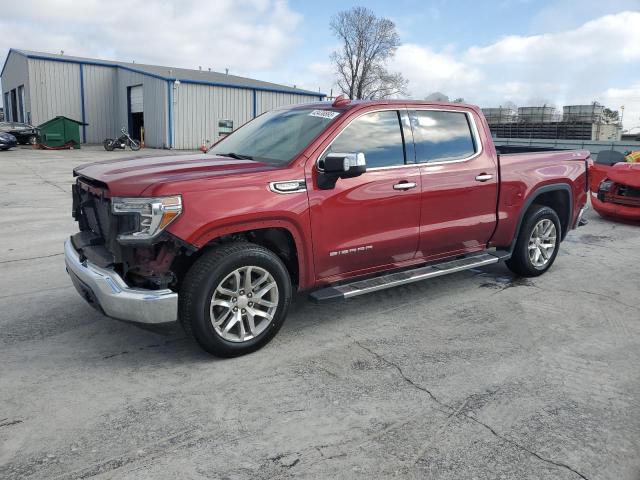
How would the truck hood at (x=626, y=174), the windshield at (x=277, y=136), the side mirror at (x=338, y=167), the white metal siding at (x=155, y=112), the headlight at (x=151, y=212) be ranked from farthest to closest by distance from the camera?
1. the white metal siding at (x=155, y=112)
2. the truck hood at (x=626, y=174)
3. the windshield at (x=277, y=136)
4. the side mirror at (x=338, y=167)
5. the headlight at (x=151, y=212)

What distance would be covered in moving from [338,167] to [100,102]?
118 feet

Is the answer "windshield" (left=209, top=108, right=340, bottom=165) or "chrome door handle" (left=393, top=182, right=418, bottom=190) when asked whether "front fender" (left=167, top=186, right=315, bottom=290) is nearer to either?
"windshield" (left=209, top=108, right=340, bottom=165)

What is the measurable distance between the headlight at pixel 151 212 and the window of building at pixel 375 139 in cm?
135

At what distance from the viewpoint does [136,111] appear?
111ft

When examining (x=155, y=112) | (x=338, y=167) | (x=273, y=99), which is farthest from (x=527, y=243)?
(x=273, y=99)

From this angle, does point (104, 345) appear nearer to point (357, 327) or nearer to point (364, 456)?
point (357, 327)

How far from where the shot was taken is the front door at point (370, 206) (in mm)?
4086

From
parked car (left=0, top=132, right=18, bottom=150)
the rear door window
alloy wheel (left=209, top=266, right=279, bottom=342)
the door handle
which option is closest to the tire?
alloy wheel (left=209, top=266, right=279, bottom=342)

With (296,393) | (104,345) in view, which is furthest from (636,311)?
(104,345)

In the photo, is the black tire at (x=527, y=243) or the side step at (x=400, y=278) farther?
the black tire at (x=527, y=243)

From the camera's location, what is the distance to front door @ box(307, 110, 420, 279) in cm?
409

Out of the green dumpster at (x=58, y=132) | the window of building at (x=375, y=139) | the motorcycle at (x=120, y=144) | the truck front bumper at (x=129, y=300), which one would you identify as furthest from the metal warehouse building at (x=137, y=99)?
the truck front bumper at (x=129, y=300)

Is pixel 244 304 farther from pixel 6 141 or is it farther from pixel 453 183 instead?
pixel 6 141

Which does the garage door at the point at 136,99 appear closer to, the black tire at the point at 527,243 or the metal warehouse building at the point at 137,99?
the metal warehouse building at the point at 137,99
